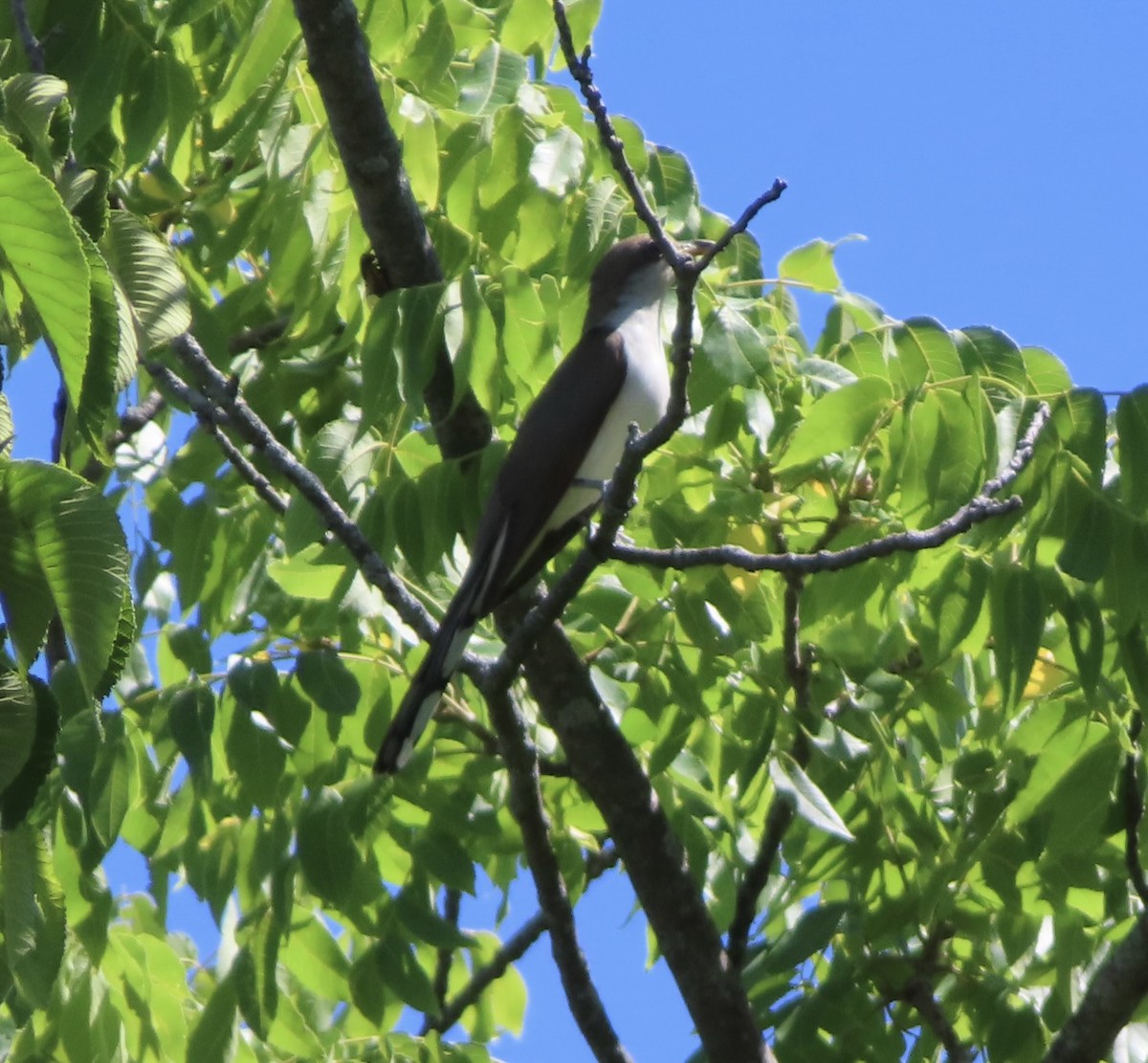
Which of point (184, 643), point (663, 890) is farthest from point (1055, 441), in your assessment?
point (184, 643)

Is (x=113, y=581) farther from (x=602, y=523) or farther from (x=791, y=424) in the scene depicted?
(x=791, y=424)

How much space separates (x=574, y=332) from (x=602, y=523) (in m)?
0.77

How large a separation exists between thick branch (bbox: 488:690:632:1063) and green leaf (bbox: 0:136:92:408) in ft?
7.39

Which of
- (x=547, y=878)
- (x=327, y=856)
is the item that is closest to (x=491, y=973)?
(x=547, y=878)

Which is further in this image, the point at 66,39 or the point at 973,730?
the point at 973,730

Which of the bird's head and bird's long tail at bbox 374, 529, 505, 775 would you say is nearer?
bird's long tail at bbox 374, 529, 505, 775

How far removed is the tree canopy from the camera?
11.3 feet

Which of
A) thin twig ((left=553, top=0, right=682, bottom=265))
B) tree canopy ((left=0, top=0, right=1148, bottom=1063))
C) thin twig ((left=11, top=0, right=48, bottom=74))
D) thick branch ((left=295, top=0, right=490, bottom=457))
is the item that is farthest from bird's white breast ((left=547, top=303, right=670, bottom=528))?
thin twig ((left=11, top=0, right=48, bottom=74))

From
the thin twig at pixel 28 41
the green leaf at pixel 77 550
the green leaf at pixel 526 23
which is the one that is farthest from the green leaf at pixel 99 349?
the green leaf at pixel 526 23

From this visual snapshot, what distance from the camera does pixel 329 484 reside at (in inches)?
142

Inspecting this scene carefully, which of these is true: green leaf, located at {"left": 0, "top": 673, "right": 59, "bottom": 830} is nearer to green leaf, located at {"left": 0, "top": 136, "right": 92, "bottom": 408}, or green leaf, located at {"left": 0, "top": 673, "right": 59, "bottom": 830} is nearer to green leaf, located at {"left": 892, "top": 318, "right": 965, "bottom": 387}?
green leaf, located at {"left": 0, "top": 136, "right": 92, "bottom": 408}

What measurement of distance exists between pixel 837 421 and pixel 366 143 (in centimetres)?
140

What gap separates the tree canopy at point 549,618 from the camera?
3455mm

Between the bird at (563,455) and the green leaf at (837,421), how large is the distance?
1.29 ft
